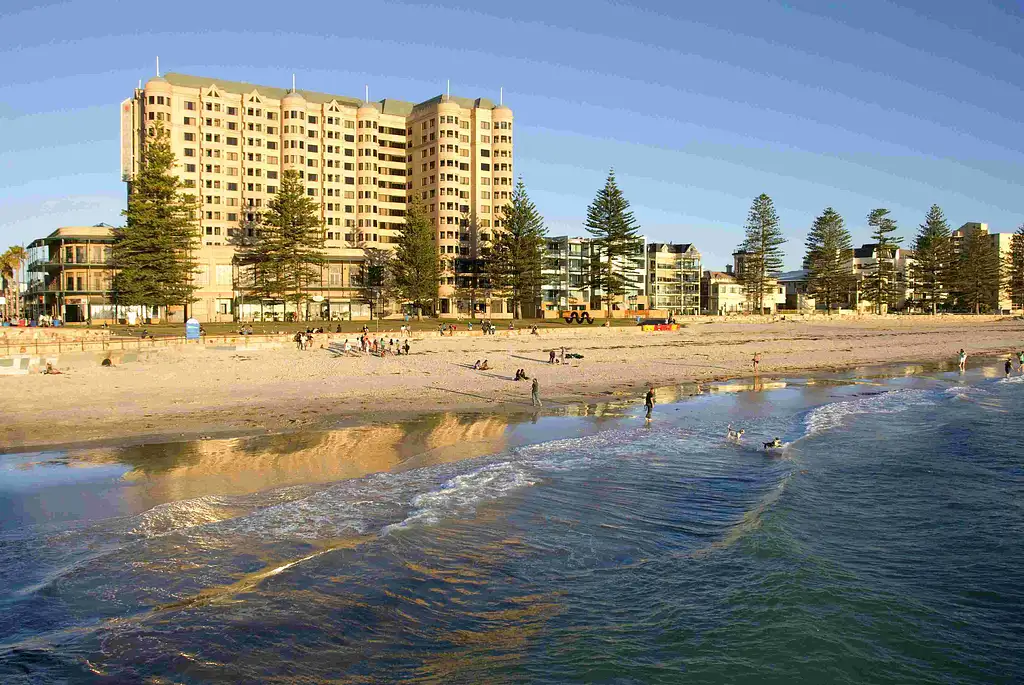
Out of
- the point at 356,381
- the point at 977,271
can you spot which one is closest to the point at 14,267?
the point at 356,381

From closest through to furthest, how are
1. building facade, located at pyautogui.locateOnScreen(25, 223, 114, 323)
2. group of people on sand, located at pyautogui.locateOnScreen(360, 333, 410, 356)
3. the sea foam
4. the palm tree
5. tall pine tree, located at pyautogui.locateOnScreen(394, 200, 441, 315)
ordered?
the sea foam, group of people on sand, located at pyautogui.locateOnScreen(360, 333, 410, 356), building facade, located at pyautogui.locateOnScreen(25, 223, 114, 323), tall pine tree, located at pyautogui.locateOnScreen(394, 200, 441, 315), the palm tree

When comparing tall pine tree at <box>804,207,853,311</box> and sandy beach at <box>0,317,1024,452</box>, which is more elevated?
tall pine tree at <box>804,207,853,311</box>

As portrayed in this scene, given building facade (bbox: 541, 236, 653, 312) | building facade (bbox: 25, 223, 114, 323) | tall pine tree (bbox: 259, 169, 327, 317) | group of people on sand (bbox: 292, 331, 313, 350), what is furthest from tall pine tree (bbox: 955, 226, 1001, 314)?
building facade (bbox: 25, 223, 114, 323)

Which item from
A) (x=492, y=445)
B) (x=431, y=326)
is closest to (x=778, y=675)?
(x=492, y=445)

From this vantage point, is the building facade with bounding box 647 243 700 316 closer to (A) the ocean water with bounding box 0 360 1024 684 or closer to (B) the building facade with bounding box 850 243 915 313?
(B) the building facade with bounding box 850 243 915 313

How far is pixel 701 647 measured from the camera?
28.0 feet

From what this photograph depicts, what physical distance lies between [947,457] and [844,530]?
7.61m

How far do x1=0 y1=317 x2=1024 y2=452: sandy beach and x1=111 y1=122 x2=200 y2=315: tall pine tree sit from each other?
21105mm

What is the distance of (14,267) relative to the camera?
8394cm

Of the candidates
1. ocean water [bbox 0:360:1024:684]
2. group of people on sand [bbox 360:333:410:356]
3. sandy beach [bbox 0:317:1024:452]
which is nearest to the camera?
ocean water [bbox 0:360:1024:684]

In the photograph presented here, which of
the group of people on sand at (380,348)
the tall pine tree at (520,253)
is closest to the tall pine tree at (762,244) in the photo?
the tall pine tree at (520,253)

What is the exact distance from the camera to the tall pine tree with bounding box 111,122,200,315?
56.9 m

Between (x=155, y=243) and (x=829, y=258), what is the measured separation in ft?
265

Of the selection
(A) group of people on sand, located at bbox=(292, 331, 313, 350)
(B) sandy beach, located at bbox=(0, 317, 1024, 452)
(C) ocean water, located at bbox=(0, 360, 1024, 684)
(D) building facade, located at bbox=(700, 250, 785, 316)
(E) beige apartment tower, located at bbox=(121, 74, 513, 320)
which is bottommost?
(C) ocean water, located at bbox=(0, 360, 1024, 684)
